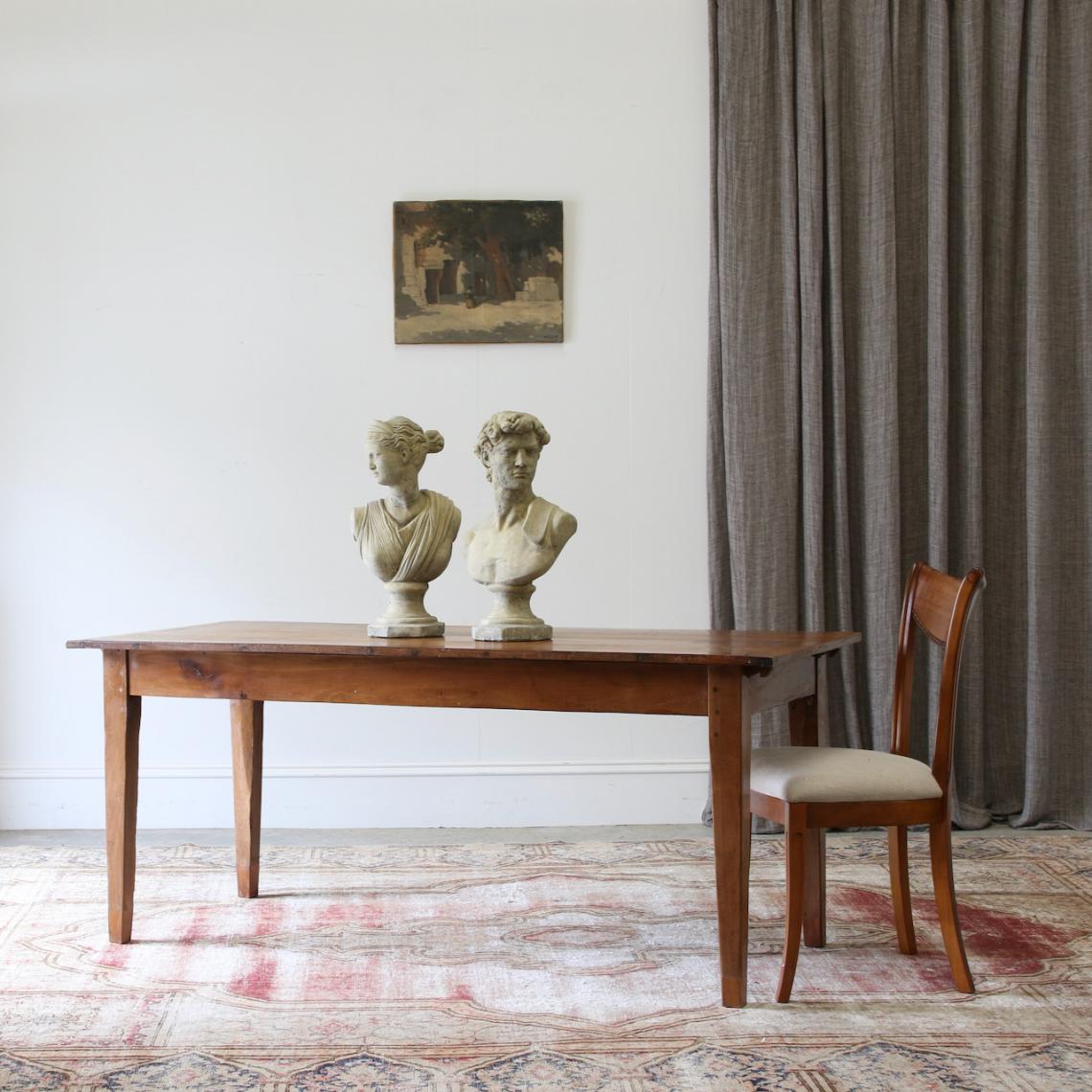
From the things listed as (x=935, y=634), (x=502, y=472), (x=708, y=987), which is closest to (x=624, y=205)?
(x=502, y=472)

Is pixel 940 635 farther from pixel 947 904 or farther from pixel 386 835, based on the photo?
pixel 386 835

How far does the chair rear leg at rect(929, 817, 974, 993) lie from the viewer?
7.73 ft

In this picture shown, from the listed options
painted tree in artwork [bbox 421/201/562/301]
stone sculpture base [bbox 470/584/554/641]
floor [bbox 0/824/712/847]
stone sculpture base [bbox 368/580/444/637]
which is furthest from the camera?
painted tree in artwork [bbox 421/201/562/301]

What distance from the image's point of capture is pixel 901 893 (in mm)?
2594

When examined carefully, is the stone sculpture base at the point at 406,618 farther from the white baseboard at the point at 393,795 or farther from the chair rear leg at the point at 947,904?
the white baseboard at the point at 393,795

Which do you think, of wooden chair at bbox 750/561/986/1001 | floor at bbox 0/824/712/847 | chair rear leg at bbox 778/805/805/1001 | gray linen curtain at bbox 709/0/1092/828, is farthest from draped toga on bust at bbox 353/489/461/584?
gray linen curtain at bbox 709/0/1092/828

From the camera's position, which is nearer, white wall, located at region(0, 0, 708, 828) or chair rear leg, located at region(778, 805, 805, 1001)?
chair rear leg, located at region(778, 805, 805, 1001)

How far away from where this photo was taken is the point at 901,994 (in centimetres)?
235

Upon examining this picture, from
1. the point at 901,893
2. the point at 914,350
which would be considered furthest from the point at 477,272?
the point at 901,893

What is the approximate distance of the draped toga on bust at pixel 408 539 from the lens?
2656 millimetres

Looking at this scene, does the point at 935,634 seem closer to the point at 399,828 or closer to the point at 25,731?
the point at 399,828

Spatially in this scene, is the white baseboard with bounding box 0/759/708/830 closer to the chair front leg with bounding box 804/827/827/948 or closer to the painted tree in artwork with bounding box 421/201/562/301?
the chair front leg with bounding box 804/827/827/948

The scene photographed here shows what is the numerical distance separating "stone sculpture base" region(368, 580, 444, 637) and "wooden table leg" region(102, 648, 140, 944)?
0.57 metres

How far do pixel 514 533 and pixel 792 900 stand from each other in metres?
0.94
